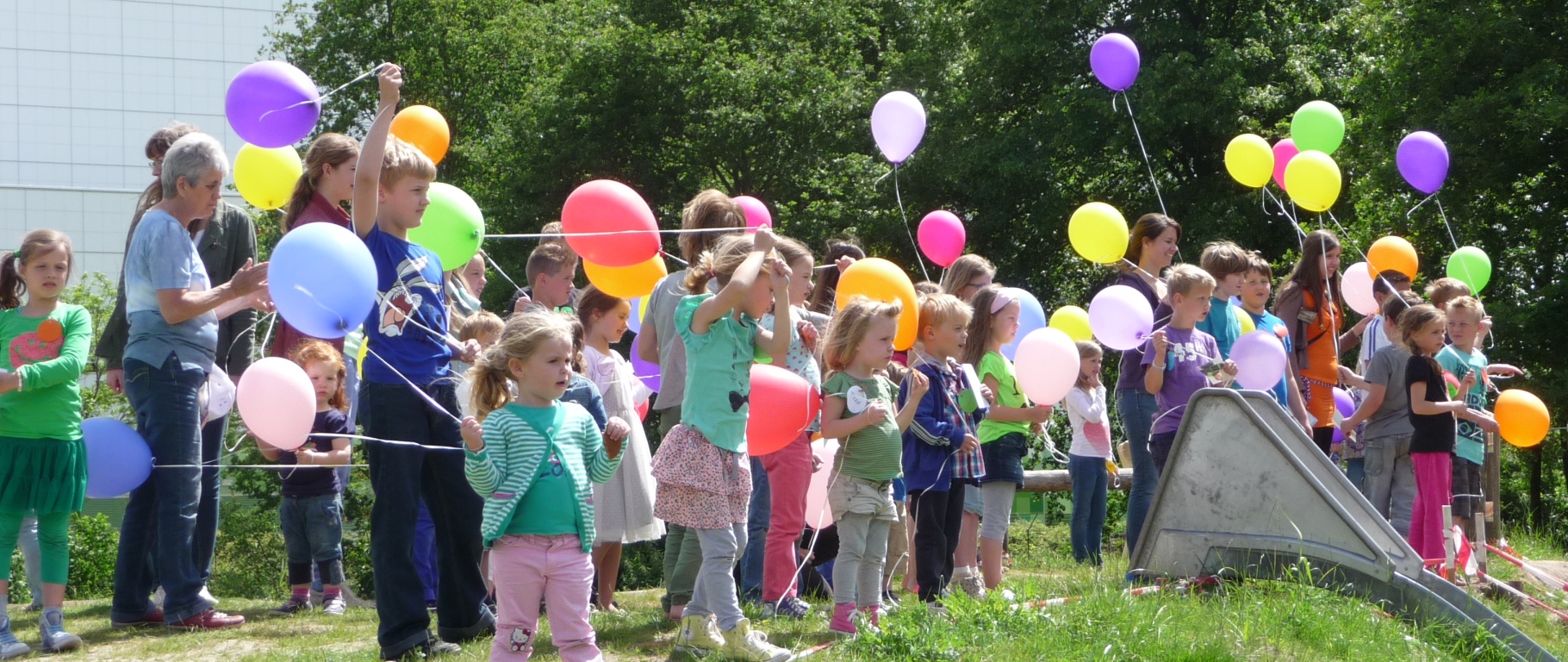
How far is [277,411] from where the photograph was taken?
4871 mm

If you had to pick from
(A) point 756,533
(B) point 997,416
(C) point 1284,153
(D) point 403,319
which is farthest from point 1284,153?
(D) point 403,319

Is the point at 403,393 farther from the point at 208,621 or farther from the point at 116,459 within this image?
the point at 208,621

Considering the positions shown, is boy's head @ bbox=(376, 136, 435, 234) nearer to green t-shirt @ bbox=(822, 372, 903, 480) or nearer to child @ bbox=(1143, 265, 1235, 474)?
green t-shirt @ bbox=(822, 372, 903, 480)

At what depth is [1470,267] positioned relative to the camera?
367 inches

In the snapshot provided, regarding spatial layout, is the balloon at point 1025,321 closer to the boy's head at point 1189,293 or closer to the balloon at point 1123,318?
the balloon at point 1123,318

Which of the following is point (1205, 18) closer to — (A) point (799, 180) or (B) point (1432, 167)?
(A) point (799, 180)

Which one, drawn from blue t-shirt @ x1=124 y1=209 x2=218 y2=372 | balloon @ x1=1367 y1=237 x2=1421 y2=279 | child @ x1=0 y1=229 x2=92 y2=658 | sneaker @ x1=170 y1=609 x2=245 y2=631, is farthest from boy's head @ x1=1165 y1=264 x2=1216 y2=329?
child @ x1=0 y1=229 x2=92 y2=658

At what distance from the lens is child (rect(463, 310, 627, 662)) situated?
12.5 feet

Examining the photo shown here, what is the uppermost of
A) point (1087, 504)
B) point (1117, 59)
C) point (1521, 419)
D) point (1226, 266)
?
point (1117, 59)

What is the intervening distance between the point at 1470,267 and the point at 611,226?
6580 millimetres

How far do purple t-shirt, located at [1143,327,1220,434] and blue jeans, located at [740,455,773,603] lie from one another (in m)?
1.79

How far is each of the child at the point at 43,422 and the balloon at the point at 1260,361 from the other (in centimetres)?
490

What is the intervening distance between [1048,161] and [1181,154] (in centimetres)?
204

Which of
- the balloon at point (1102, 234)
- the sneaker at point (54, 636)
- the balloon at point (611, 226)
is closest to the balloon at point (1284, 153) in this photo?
the balloon at point (1102, 234)
